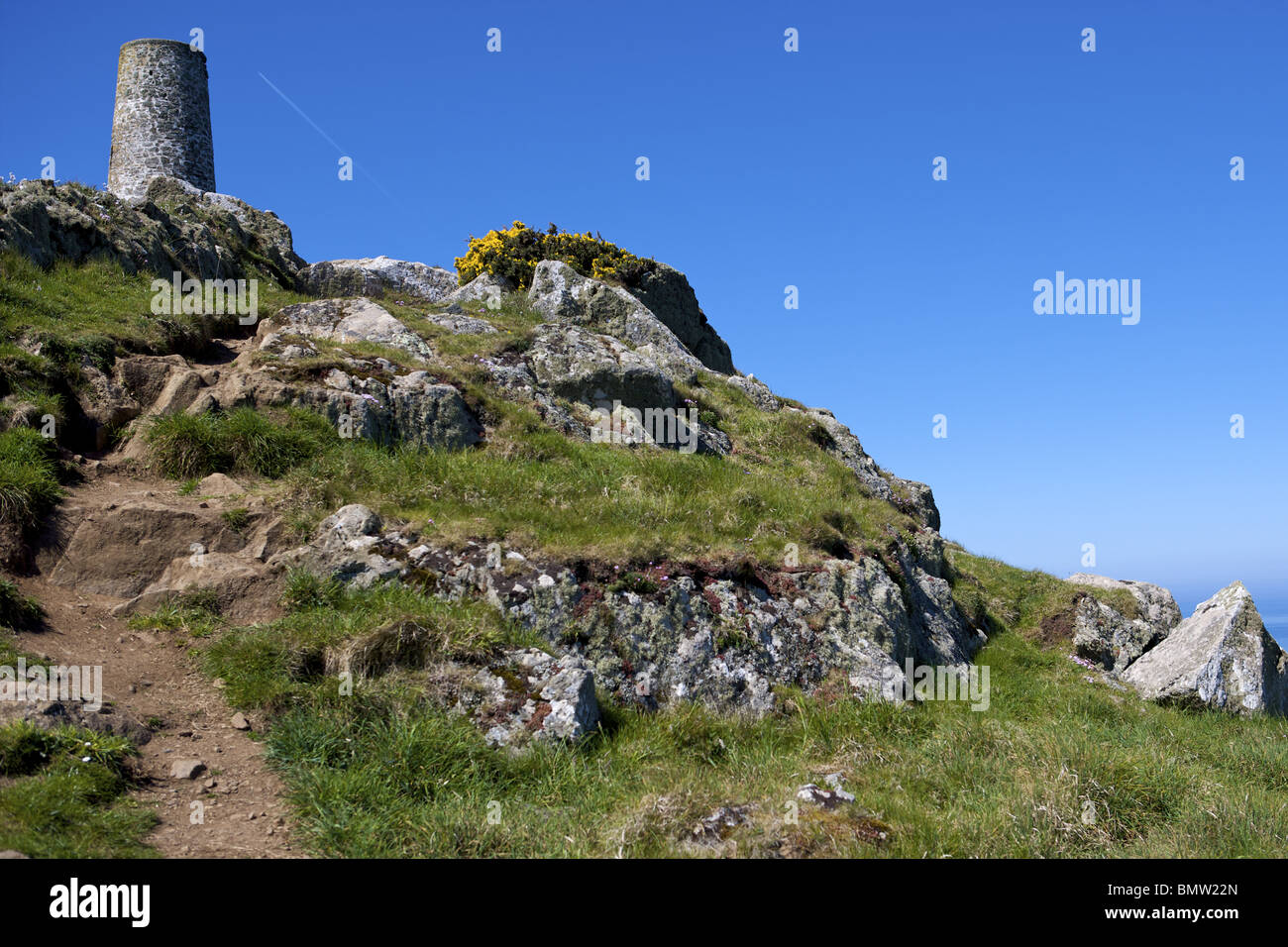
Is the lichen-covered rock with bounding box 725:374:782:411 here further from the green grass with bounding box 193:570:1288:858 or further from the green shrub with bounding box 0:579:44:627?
the green shrub with bounding box 0:579:44:627

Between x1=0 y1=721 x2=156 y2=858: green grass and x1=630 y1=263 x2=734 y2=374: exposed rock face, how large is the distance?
2164 cm

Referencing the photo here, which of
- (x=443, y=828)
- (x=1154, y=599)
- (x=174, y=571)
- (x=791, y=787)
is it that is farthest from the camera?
(x=1154, y=599)

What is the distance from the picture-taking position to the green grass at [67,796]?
19.5 ft

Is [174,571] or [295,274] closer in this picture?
[174,571]

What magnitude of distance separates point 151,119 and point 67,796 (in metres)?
32.4

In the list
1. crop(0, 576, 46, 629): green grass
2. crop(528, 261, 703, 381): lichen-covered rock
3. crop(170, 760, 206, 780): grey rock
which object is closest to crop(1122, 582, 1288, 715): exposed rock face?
crop(528, 261, 703, 381): lichen-covered rock

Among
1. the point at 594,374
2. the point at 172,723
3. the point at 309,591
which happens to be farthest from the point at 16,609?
the point at 594,374

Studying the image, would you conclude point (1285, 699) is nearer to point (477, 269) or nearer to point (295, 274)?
point (477, 269)

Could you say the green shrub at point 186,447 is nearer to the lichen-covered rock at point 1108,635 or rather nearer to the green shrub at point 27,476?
the green shrub at point 27,476

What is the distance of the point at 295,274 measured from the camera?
2628cm

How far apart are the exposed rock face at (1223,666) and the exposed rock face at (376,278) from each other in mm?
19970

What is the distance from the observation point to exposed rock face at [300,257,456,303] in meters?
23.9
